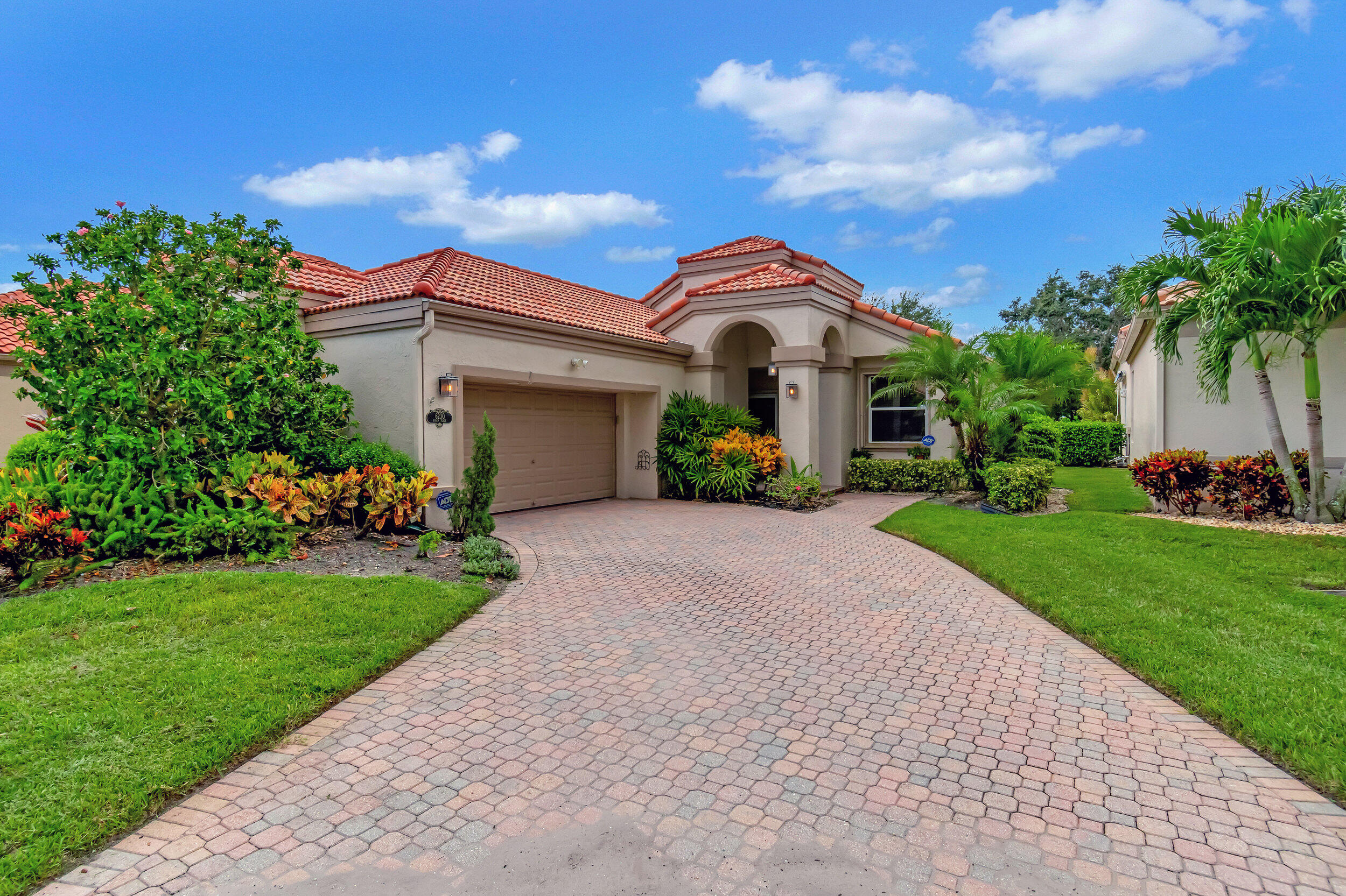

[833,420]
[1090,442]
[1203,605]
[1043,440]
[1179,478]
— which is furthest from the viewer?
[1090,442]

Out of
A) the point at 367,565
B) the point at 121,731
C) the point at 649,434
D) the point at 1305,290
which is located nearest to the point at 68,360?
the point at 367,565

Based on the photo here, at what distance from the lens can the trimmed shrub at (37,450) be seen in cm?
856

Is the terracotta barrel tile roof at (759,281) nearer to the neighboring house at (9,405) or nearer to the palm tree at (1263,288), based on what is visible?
the palm tree at (1263,288)

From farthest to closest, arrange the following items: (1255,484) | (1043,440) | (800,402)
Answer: (1043,440)
(800,402)
(1255,484)

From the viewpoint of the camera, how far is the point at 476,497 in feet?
32.7

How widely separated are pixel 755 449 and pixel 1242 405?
8598mm

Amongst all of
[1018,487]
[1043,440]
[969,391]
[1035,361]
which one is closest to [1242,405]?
[1018,487]

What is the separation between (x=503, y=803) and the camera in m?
3.59

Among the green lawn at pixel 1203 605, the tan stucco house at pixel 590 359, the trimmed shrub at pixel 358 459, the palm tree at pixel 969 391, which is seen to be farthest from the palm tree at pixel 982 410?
the trimmed shrub at pixel 358 459

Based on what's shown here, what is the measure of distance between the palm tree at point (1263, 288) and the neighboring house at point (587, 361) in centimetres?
576

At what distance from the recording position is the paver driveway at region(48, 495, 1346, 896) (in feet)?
9.95

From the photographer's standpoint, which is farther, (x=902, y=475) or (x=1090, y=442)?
(x=1090, y=442)

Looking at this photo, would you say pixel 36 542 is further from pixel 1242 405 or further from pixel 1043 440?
pixel 1043 440

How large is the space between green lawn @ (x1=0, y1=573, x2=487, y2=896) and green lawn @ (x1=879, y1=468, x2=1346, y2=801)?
5733mm
